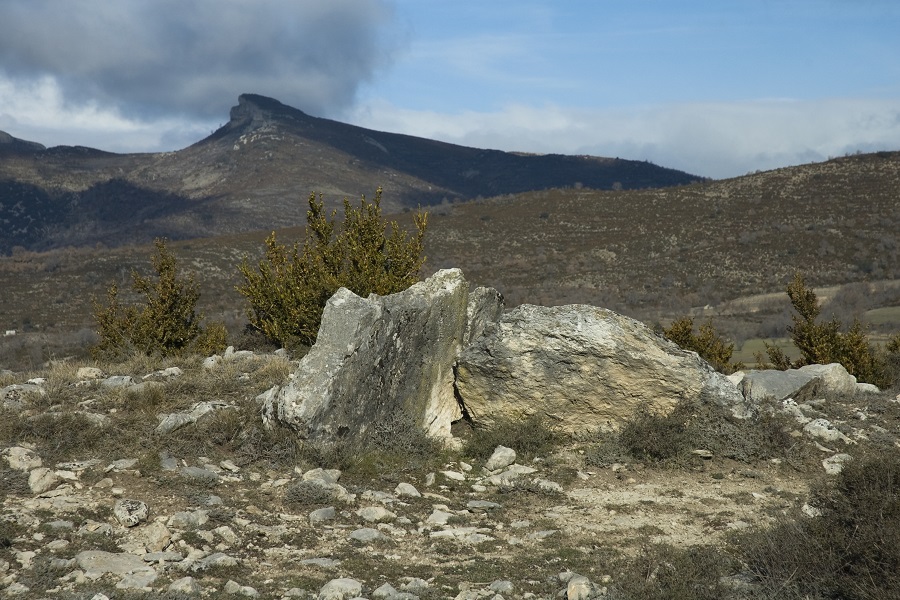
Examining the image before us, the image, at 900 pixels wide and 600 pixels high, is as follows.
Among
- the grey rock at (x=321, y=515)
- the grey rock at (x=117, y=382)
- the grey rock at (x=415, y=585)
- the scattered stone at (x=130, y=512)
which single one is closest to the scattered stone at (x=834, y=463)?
the grey rock at (x=415, y=585)

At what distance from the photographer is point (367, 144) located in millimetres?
180875

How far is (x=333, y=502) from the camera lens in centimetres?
756

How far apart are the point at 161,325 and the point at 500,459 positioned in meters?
9.77

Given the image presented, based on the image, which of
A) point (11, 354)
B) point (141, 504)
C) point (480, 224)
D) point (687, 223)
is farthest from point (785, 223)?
point (141, 504)

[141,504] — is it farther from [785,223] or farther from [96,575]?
[785,223]

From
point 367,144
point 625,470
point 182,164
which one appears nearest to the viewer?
point 625,470

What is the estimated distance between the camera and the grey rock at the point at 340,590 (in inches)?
214

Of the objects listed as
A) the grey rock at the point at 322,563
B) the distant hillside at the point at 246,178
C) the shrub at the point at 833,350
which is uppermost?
the distant hillside at the point at 246,178

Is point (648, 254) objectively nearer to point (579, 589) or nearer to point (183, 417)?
point (183, 417)

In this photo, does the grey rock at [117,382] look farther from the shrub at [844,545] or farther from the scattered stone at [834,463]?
the scattered stone at [834,463]

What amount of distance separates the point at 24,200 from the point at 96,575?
478ft

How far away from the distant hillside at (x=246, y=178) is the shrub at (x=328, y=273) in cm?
8692

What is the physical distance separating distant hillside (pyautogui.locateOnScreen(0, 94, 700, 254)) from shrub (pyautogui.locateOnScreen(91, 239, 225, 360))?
85222 mm

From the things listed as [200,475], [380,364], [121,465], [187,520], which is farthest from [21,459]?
[380,364]
